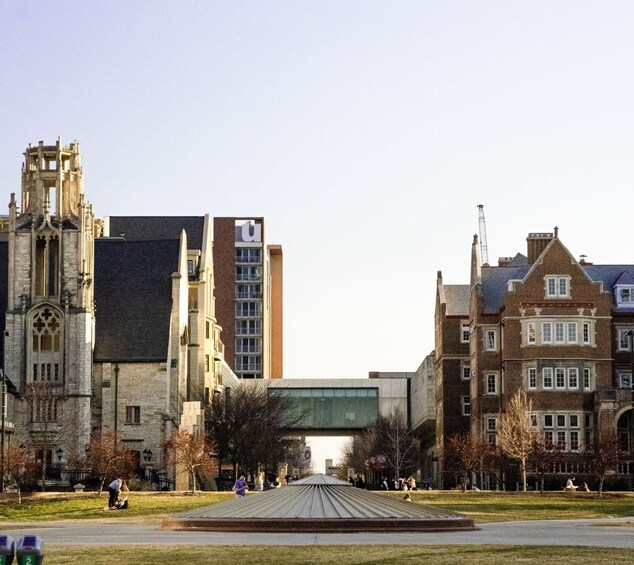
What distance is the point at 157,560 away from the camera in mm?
27641

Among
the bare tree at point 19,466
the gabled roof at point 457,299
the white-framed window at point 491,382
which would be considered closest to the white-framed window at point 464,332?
the gabled roof at point 457,299

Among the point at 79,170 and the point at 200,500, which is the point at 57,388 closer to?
the point at 79,170

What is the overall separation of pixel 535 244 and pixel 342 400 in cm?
5666

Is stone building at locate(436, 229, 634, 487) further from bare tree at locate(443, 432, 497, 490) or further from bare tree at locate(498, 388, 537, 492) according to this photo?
bare tree at locate(443, 432, 497, 490)

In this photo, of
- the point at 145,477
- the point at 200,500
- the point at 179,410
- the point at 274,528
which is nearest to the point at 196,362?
the point at 179,410

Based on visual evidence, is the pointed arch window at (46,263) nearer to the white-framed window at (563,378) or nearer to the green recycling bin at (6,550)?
the white-framed window at (563,378)

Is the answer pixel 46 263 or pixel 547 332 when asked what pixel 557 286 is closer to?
pixel 547 332

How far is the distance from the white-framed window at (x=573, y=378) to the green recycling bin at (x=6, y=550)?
87.1 metres

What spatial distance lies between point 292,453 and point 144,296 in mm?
82387

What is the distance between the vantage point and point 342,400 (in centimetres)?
16538

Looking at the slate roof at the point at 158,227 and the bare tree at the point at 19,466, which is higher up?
the slate roof at the point at 158,227

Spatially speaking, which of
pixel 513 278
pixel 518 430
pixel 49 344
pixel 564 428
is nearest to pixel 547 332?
pixel 564 428

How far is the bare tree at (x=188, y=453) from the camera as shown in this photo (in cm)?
9219

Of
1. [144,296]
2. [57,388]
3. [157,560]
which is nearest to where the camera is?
[157,560]
